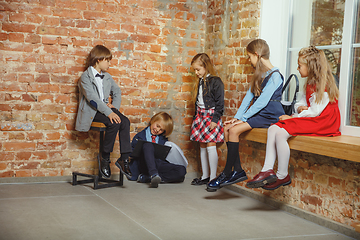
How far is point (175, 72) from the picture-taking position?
15.2ft

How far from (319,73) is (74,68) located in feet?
8.19

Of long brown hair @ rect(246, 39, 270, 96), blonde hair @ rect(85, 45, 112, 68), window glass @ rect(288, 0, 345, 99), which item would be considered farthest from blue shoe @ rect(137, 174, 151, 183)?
window glass @ rect(288, 0, 345, 99)

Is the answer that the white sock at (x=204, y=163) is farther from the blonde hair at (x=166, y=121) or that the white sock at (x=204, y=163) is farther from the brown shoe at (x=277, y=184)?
the brown shoe at (x=277, y=184)

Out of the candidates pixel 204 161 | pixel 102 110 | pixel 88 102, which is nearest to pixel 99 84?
pixel 88 102

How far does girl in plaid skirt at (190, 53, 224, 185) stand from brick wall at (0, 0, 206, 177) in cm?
51

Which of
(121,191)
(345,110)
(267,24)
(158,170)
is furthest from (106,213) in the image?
(267,24)

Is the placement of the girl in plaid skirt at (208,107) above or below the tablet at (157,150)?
above

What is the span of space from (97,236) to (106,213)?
1.76 ft

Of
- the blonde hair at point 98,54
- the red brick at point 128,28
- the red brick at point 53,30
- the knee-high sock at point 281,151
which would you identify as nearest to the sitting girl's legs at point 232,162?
the knee-high sock at point 281,151

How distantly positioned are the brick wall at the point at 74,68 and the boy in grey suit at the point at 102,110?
265mm

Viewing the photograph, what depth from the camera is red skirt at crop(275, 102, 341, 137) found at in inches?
117

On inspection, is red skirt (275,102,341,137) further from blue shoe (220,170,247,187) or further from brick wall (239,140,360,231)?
blue shoe (220,170,247,187)

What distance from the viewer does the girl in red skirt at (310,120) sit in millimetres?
2967

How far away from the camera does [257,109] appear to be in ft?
11.3
